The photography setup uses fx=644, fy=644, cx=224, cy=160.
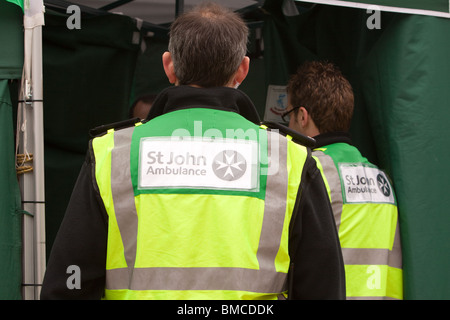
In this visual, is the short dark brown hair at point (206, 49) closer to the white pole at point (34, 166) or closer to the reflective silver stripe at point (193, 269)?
the reflective silver stripe at point (193, 269)

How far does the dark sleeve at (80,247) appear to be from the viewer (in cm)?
152

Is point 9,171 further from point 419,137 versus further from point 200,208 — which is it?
point 419,137

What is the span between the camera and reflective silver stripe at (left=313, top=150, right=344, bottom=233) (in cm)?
271

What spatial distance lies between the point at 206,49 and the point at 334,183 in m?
1.27

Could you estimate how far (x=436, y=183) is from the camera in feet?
9.29

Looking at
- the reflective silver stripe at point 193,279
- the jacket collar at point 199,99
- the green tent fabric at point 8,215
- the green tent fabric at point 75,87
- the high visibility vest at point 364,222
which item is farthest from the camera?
the green tent fabric at point 75,87

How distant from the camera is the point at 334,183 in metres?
2.73

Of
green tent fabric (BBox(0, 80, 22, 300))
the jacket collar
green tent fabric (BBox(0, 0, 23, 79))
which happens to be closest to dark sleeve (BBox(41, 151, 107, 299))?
the jacket collar

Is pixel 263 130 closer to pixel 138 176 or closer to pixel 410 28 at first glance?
pixel 138 176

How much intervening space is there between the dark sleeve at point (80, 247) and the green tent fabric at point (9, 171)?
0.81 meters

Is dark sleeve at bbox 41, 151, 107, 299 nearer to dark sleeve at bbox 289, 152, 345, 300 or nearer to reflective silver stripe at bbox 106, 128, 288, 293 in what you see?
reflective silver stripe at bbox 106, 128, 288, 293

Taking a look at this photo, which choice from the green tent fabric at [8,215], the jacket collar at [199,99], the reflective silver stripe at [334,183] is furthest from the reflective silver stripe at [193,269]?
the reflective silver stripe at [334,183]

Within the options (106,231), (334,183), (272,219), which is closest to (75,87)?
(334,183)

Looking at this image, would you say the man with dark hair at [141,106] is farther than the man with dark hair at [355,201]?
Yes
